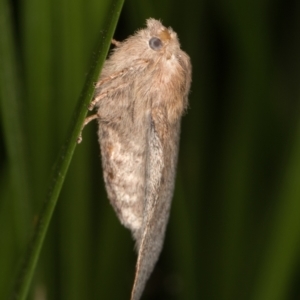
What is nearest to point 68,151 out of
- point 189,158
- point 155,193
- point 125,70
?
point 155,193

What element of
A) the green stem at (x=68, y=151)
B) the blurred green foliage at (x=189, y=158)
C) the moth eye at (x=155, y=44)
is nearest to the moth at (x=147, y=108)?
the moth eye at (x=155, y=44)

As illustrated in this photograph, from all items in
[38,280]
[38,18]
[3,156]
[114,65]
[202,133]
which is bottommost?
[38,280]

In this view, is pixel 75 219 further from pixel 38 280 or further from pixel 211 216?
pixel 211 216

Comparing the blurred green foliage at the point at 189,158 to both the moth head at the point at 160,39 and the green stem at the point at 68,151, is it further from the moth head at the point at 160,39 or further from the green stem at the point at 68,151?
the green stem at the point at 68,151

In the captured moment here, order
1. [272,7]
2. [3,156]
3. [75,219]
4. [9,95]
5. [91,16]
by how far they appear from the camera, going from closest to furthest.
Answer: [9,95]
[91,16]
[75,219]
[3,156]
[272,7]

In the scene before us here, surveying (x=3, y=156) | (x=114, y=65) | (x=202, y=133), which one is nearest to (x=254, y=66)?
(x=202, y=133)

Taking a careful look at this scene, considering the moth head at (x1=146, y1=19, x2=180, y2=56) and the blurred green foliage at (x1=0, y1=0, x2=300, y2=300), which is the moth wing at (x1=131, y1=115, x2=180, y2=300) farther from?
the blurred green foliage at (x1=0, y1=0, x2=300, y2=300)

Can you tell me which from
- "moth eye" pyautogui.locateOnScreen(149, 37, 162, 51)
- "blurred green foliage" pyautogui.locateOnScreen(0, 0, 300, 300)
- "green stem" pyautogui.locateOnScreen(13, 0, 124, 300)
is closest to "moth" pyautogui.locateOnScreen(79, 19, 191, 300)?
"moth eye" pyautogui.locateOnScreen(149, 37, 162, 51)
